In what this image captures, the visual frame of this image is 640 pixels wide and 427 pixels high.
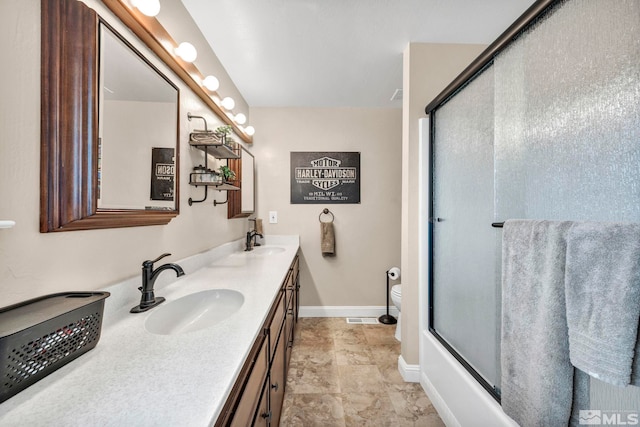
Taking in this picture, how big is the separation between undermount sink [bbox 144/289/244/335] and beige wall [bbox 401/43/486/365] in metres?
1.21

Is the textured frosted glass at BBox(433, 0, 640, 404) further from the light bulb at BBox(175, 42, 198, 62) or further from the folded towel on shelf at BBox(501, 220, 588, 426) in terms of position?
the light bulb at BBox(175, 42, 198, 62)

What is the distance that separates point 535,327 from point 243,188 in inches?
84.9

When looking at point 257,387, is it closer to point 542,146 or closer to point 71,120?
point 71,120

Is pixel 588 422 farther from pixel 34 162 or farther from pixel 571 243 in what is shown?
pixel 34 162

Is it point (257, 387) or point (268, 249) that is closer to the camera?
point (257, 387)

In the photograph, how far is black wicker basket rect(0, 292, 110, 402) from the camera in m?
0.47

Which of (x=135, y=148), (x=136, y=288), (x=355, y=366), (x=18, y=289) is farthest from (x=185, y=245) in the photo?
(x=355, y=366)

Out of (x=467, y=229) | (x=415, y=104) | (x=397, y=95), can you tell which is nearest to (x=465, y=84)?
(x=415, y=104)

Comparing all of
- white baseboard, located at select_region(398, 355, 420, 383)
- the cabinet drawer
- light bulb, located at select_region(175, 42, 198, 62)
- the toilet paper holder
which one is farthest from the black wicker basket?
the toilet paper holder

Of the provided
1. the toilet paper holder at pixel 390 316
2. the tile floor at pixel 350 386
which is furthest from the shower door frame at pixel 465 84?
the toilet paper holder at pixel 390 316

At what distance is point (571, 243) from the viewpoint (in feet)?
2.10

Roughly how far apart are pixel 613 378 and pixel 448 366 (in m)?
0.95

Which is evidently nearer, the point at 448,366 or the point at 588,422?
the point at 588,422

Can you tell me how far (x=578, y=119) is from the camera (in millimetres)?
715
